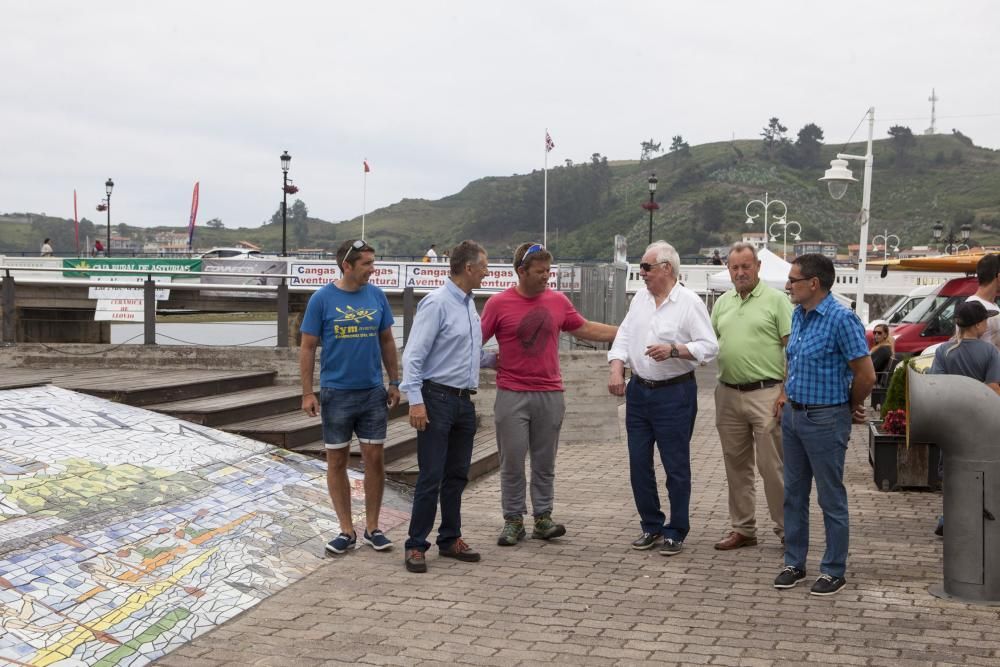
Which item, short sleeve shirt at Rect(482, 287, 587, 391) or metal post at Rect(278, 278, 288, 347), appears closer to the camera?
short sleeve shirt at Rect(482, 287, 587, 391)

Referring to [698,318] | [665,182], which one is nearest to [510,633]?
[698,318]

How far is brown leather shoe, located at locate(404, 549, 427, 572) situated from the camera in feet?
20.0

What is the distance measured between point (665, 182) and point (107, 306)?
172m

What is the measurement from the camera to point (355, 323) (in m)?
6.41

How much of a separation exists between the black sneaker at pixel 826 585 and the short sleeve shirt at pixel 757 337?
137 cm

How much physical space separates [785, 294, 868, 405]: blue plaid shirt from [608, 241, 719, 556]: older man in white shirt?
0.82m

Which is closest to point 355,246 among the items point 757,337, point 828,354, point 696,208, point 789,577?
point 757,337

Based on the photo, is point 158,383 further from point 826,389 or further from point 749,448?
point 826,389

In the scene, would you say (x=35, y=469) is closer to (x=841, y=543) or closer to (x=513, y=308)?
(x=513, y=308)

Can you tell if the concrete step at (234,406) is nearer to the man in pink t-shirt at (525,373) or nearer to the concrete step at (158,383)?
the concrete step at (158,383)

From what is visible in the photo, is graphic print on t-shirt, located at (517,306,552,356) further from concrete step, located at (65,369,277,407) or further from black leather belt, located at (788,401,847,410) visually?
concrete step, located at (65,369,277,407)

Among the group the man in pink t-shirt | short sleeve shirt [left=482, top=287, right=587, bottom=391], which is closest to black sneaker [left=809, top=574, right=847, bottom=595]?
the man in pink t-shirt

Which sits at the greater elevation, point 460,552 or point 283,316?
point 283,316

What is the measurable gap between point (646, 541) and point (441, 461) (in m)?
1.48
